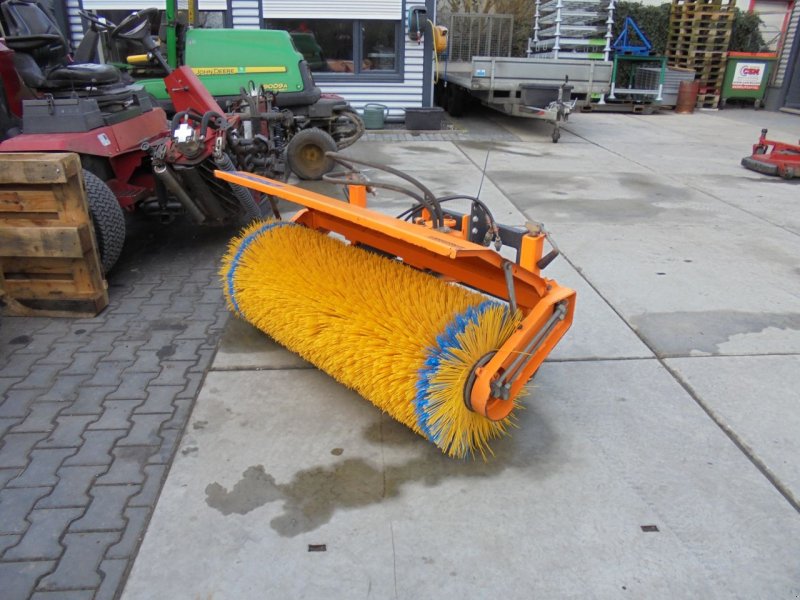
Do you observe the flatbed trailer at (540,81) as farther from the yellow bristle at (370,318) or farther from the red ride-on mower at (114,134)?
the yellow bristle at (370,318)

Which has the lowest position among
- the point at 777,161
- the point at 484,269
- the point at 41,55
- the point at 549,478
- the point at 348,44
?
the point at 549,478

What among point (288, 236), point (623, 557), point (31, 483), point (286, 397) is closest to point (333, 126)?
point (288, 236)

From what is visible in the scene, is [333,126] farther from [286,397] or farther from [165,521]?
[165,521]

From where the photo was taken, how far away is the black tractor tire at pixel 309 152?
7.11 metres

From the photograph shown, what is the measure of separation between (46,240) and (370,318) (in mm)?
2056

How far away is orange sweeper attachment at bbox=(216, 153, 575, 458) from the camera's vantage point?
2.38m

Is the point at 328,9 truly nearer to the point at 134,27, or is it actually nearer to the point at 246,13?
the point at 246,13

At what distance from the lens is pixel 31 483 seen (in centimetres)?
239

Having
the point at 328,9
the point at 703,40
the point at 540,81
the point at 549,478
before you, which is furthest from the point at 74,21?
the point at 703,40

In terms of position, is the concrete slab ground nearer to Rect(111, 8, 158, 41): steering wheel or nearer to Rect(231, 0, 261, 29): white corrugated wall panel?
Rect(111, 8, 158, 41): steering wheel

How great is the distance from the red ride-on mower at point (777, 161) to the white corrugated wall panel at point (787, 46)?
8.33 meters

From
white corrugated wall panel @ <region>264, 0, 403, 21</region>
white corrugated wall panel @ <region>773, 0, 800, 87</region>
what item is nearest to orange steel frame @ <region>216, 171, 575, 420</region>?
white corrugated wall panel @ <region>264, 0, 403, 21</region>

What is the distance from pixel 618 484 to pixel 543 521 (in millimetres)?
384

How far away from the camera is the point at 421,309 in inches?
101
